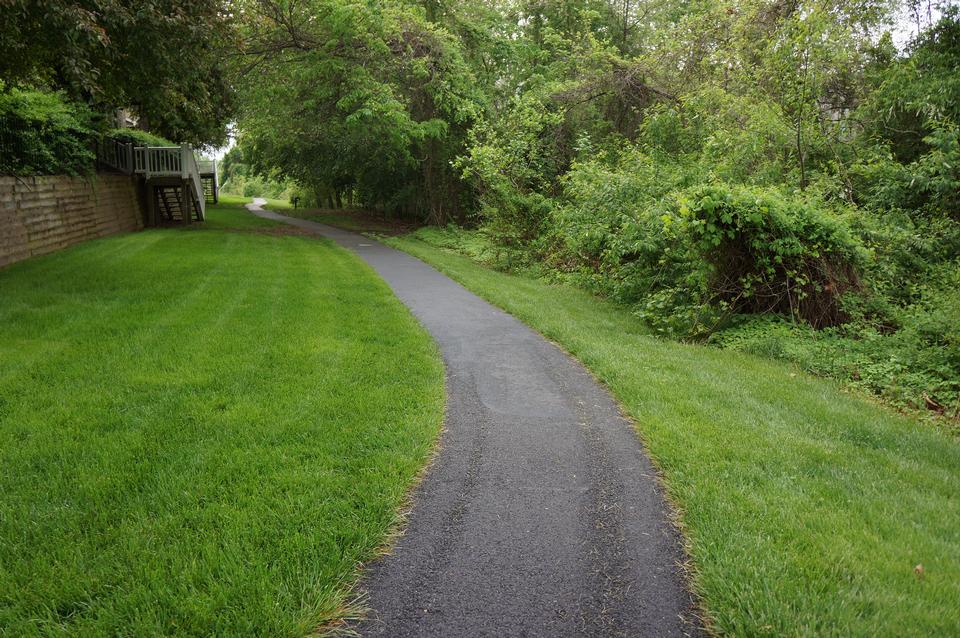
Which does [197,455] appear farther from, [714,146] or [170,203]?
[170,203]

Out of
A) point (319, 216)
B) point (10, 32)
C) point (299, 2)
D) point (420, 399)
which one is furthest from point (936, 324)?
point (319, 216)

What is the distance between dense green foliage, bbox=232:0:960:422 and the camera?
714 centimetres

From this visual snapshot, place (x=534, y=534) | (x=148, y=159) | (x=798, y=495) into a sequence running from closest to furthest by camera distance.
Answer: (x=534, y=534), (x=798, y=495), (x=148, y=159)

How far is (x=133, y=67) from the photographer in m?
8.19

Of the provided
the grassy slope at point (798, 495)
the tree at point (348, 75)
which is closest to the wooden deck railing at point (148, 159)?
the tree at point (348, 75)

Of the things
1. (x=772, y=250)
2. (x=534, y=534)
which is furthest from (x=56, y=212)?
(x=772, y=250)

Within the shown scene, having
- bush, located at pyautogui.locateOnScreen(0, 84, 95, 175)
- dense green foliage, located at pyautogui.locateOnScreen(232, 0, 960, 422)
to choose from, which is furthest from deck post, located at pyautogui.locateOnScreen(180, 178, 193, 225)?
bush, located at pyautogui.locateOnScreen(0, 84, 95, 175)

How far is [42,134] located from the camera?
11.8 meters

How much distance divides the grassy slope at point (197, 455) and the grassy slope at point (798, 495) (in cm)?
174

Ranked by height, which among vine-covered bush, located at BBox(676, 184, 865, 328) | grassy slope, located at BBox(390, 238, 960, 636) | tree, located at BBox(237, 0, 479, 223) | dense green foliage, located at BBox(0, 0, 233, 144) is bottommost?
grassy slope, located at BBox(390, 238, 960, 636)

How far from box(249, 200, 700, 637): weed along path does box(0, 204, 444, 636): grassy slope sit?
11.1 inches

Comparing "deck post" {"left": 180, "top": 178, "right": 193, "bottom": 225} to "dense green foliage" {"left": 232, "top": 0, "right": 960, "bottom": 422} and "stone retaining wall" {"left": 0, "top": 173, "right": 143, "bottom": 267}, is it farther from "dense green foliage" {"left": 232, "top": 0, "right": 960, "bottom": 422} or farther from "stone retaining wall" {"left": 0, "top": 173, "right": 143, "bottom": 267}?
"dense green foliage" {"left": 232, "top": 0, "right": 960, "bottom": 422}

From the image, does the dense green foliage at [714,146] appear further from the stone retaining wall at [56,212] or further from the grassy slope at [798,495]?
the stone retaining wall at [56,212]

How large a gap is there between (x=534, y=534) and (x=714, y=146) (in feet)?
32.0
